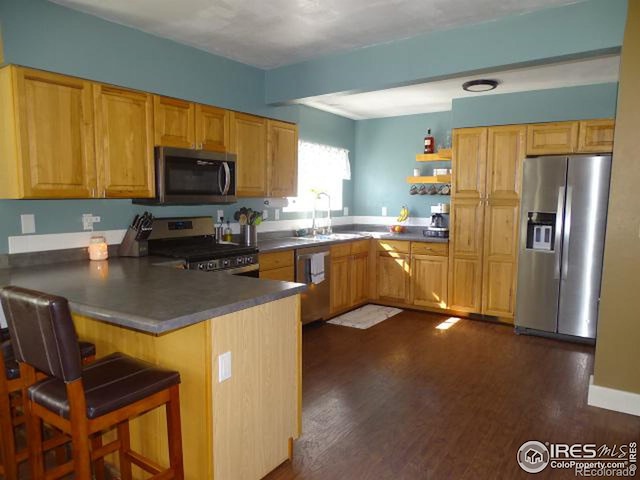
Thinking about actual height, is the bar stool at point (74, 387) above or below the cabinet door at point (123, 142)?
below

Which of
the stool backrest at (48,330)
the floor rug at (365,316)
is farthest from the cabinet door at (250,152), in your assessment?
the stool backrest at (48,330)

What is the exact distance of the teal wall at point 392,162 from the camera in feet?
18.9

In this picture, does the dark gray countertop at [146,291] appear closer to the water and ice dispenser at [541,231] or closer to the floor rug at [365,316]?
the floor rug at [365,316]

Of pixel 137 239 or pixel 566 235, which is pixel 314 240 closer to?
pixel 137 239

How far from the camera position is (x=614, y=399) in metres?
2.88

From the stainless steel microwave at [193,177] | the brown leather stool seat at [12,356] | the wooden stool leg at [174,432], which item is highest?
the stainless steel microwave at [193,177]

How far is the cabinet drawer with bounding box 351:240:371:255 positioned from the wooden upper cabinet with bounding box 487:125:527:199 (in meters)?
1.52

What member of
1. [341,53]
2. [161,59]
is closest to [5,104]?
[161,59]

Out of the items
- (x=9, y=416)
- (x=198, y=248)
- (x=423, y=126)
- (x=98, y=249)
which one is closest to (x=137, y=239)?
(x=98, y=249)

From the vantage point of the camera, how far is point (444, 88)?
450 cm

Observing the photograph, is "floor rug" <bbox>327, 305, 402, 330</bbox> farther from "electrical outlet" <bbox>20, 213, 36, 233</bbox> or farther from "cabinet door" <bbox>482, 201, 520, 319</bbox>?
"electrical outlet" <bbox>20, 213, 36, 233</bbox>

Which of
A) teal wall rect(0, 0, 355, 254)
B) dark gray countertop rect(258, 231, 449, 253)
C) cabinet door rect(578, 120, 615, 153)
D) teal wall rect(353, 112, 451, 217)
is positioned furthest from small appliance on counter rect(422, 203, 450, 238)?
teal wall rect(0, 0, 355, 254)

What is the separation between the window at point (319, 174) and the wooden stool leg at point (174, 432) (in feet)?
11.5

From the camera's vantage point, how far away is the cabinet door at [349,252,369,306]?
5234 mm
